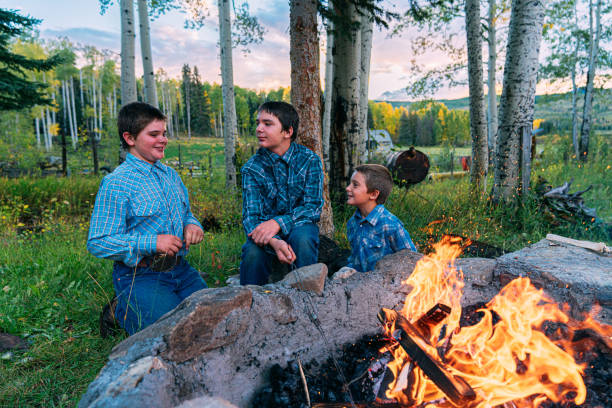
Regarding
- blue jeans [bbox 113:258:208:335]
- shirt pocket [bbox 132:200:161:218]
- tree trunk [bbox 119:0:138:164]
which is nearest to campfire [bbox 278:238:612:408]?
blue jeans [bbox 113:258:208:335]

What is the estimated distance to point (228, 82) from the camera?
830 centimetres

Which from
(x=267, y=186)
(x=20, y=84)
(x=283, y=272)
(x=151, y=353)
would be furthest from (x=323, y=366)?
(x=20, y=84)

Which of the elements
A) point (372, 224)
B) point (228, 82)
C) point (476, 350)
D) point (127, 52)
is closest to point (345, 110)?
point (372, 224)

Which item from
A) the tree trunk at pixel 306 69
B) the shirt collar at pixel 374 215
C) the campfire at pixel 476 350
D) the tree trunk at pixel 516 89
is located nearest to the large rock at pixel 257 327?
the campfire at pixel 476 350

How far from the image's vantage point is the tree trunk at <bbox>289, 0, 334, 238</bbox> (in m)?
3.43

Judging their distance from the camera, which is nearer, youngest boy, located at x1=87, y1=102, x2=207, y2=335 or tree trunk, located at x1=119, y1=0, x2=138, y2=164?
youngest boy, located at x1=87, y1=102, x2=207, y2=335

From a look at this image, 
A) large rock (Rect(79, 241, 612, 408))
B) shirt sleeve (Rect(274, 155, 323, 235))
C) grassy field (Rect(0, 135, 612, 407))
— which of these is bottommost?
grassy field (Rect(0, 135, 612, 407))

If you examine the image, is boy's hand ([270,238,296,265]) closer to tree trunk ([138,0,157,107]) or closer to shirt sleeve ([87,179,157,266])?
shirt sleeve ([87,179,157,266])

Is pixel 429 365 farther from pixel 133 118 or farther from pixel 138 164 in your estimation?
pixel 133 118

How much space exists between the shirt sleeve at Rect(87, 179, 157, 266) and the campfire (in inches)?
53.7

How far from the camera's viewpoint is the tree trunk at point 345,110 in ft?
15.6

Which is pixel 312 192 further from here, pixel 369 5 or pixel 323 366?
pixel 369 5

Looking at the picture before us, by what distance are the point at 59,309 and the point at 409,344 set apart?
280 cm

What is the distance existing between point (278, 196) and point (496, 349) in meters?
1.74
